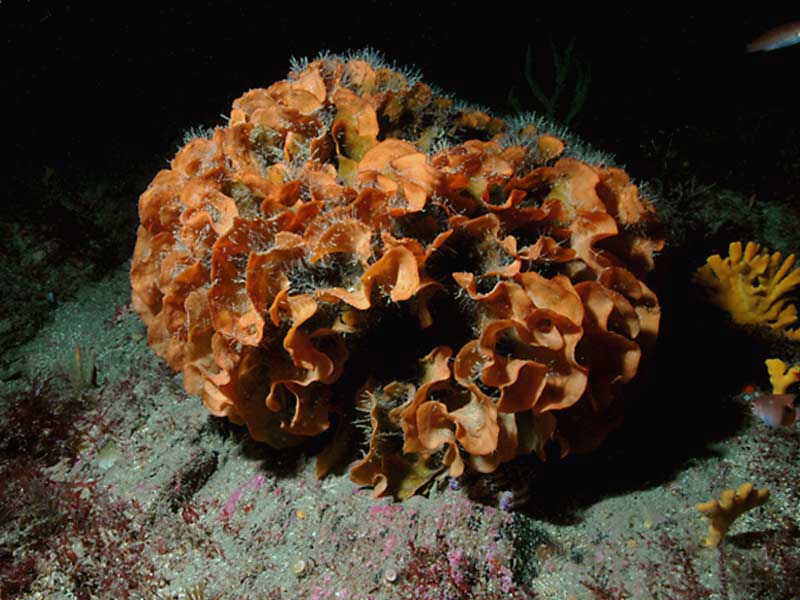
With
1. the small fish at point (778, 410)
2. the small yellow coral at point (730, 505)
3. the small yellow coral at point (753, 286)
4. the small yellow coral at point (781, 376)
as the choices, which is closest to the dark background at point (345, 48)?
the small yellow coral at point (753, 286)

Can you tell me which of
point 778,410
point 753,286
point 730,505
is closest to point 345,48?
point 753,286

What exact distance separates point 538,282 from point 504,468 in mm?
1076

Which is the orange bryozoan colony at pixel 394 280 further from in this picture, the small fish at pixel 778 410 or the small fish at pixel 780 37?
the small fish at pixel 780 37

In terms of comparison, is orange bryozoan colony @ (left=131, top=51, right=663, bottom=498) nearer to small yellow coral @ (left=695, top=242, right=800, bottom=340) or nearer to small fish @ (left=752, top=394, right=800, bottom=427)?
small fish @ (left=752, top=394, right=800, bottom=427)

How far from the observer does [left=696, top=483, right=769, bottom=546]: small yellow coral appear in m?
2.48

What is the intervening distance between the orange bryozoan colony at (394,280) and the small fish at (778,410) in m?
1.16

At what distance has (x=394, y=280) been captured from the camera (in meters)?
2.45

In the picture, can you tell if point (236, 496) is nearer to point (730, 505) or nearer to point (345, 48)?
point (730, 505)

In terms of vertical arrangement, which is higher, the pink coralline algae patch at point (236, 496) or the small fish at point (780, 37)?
the small fish at point (780, 37)

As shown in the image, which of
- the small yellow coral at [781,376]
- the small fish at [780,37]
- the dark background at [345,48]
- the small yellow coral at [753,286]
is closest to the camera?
the small yellow coral at [781,376]

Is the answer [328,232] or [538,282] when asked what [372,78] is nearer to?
[328,232]

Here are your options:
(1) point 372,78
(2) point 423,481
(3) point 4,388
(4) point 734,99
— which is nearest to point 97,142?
(3) point 4,388

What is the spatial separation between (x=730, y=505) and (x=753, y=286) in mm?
2136

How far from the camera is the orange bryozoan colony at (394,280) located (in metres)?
2.43
